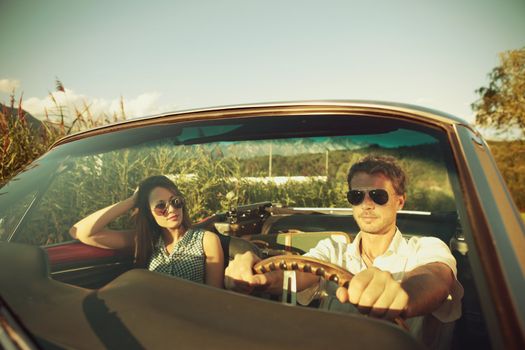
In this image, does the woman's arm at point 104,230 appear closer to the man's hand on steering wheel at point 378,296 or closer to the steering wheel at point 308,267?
the steering wheel at point 308,267

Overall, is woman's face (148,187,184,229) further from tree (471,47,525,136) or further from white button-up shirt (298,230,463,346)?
tree (471,47,525,136)

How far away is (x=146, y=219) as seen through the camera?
191 centimetres

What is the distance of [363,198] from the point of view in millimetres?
1799

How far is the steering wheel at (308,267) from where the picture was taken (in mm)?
1249

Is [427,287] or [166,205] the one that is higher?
[166,205]

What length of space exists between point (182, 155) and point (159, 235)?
0.46m

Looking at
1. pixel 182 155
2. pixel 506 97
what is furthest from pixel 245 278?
pixel 506 97

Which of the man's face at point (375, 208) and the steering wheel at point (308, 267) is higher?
the man's face at point (375, 208)

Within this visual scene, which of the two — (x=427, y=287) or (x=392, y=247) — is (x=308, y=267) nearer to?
(x=427, y=287)

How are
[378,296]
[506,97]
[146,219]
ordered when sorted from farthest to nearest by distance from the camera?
[506,97]
[146,219]
[378,296]

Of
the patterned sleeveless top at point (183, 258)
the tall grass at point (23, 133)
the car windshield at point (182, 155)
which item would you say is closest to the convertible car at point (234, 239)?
the car windshield at point (182, 155)

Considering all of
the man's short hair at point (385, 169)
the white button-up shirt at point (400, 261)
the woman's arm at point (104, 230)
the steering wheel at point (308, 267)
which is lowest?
the white button-up shirt at point (400, 261)

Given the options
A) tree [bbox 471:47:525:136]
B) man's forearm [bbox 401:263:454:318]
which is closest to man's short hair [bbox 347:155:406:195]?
man's forearm [bbox 401:263:454:318]

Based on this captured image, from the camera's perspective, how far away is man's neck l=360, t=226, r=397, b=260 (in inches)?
71.4
